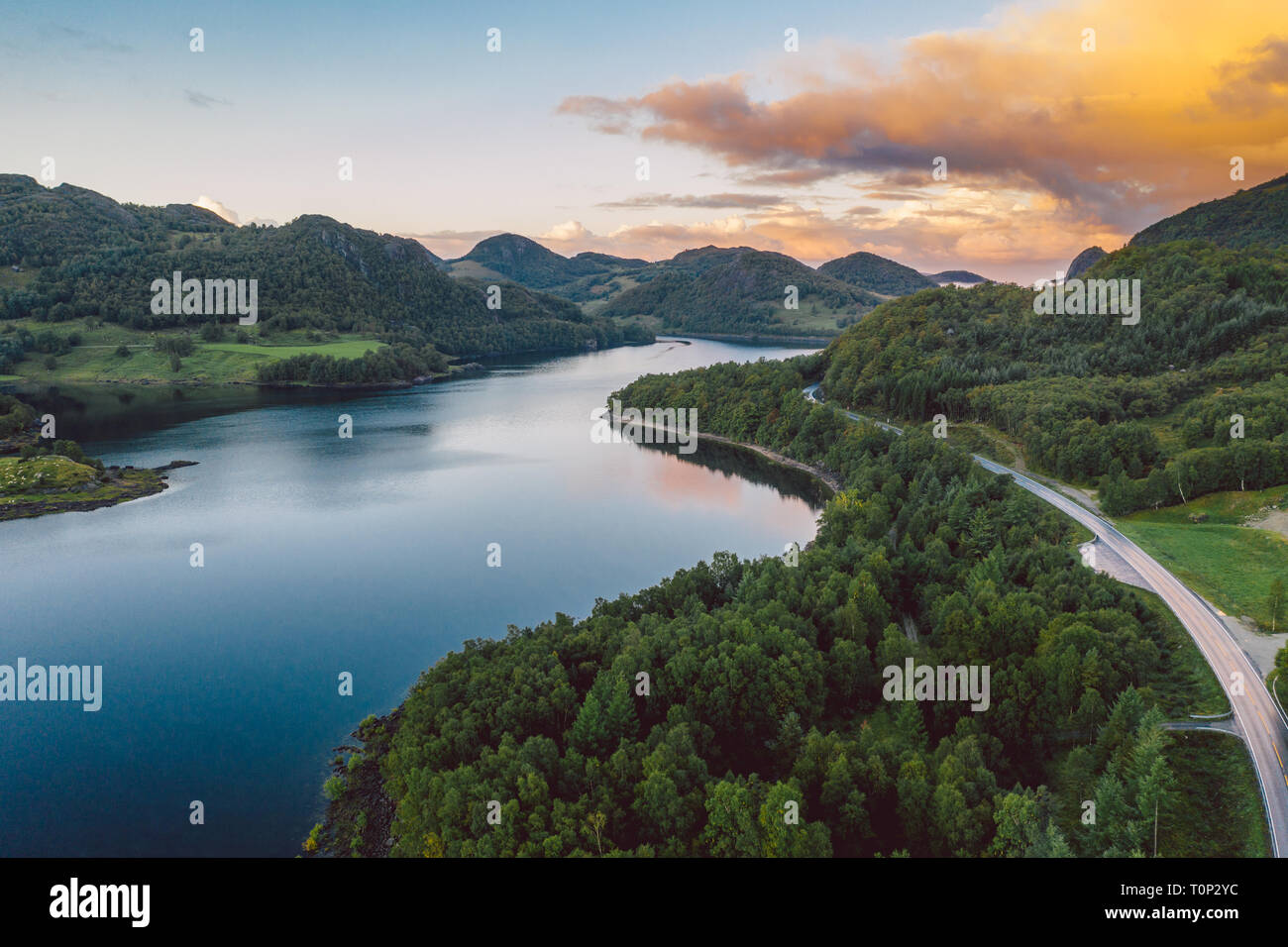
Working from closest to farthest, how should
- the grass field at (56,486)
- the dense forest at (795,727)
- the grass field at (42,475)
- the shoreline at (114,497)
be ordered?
1. the dense forest at (795,727)
2. the shoreline at (114,497)
3. the grass field at (56,486)
4. the grass field at (42,475)

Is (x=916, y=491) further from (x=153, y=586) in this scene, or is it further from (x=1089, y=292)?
(x=1089, y=292)

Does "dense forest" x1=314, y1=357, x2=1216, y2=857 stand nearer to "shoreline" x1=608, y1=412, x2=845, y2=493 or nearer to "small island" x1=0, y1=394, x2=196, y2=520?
"shoreline" x1=608, y1=412, x2=845, y2=493

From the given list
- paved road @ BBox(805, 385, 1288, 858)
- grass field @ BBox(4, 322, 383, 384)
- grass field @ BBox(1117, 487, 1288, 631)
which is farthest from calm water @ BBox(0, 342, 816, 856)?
grass field @ BBox(4, 322, 383, 384)

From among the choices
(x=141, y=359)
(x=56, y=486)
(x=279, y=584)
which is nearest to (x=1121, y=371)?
(x=279, y=584)

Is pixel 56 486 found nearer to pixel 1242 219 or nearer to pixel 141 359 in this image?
pixel 141 359

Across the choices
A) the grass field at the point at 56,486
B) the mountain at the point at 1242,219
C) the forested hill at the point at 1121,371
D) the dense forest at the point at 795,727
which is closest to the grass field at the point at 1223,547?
the forested hill at the point at 1121,371

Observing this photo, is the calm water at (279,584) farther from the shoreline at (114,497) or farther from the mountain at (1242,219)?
the mountain at (1242,219)

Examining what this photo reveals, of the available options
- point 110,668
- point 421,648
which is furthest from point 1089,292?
point 110,668
